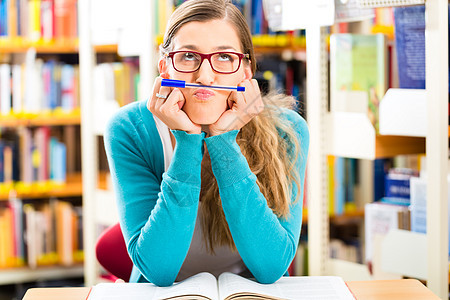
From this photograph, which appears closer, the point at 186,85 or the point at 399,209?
the point at 186,85

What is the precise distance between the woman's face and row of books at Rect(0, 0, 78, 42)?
189 cm

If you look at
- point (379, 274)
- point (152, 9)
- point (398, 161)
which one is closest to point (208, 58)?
point (379, 274)

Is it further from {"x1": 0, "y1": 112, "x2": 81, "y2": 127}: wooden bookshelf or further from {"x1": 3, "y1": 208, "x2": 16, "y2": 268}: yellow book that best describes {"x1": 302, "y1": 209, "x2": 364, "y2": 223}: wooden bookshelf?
{"x1": 3, "y1": 208, "x2": 16, "y2": 268}: yellow book

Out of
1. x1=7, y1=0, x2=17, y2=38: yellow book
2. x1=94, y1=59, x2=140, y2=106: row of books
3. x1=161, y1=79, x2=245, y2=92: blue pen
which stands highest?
x1=7, y1=0, x2=17, y2=38: yellow book

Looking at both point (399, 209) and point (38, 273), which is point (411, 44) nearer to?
point (399, 209)

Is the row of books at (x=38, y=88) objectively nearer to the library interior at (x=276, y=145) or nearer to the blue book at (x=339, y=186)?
the library interior at (x=276, y=145)

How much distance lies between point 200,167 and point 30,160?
196 centimetres

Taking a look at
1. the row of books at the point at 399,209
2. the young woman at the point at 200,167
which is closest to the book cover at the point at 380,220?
the row of books at the point at 399,209

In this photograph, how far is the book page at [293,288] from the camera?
3.38 ft

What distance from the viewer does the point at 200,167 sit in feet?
3.79

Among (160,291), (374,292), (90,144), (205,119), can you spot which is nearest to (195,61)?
(205,119)

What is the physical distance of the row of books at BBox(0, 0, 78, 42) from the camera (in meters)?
2.87

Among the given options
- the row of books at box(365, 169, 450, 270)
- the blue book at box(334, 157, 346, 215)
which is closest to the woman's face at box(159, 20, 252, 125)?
the row of books at box(365, 169, 450, 270)

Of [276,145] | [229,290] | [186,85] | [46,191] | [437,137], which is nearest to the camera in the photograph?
[229,290]
